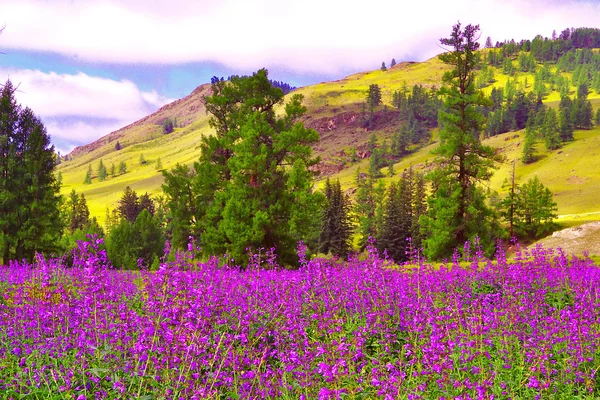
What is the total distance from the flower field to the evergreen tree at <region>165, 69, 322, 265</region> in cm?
1917

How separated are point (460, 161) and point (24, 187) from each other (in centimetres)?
3180

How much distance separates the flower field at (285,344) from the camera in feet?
14.9

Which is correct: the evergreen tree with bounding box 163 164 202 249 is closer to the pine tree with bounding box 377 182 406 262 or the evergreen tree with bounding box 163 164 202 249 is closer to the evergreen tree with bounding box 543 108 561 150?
the pine tree with bounding box 377 182 406 262

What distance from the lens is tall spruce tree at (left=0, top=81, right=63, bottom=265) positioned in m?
34.4

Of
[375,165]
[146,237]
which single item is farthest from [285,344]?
[375,165]

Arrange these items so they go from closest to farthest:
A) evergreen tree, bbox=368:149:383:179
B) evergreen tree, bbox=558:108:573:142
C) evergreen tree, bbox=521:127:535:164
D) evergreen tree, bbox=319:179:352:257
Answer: evergreen tree, bbox=319:179:352:257 < evergreen tree, bbox=521:127:535:164 < evergreen tree, bbox=558:108:573:142 < evergreen tree, bbox=368:149:383:179

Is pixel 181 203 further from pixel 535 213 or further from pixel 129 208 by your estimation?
pixel 129 208

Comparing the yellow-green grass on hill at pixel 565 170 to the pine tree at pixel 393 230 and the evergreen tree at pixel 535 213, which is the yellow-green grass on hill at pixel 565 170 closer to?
the evergreen tree at pixel 535 213

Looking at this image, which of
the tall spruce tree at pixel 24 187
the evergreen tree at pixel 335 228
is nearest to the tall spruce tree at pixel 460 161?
the tall spruce tree at pixel 24 187

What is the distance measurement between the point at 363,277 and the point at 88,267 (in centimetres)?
548

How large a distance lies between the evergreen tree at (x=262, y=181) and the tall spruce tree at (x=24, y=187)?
1215cm

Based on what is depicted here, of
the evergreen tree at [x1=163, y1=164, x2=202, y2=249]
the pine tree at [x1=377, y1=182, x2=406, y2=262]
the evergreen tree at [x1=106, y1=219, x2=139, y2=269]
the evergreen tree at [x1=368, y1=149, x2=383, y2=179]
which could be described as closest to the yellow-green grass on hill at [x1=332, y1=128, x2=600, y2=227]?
the evergreen tree at [x1=368, y1=149, x2=383, y2=179]

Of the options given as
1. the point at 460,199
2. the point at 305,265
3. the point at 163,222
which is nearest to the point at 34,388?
the point at 305,265

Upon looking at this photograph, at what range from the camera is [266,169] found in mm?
30859
